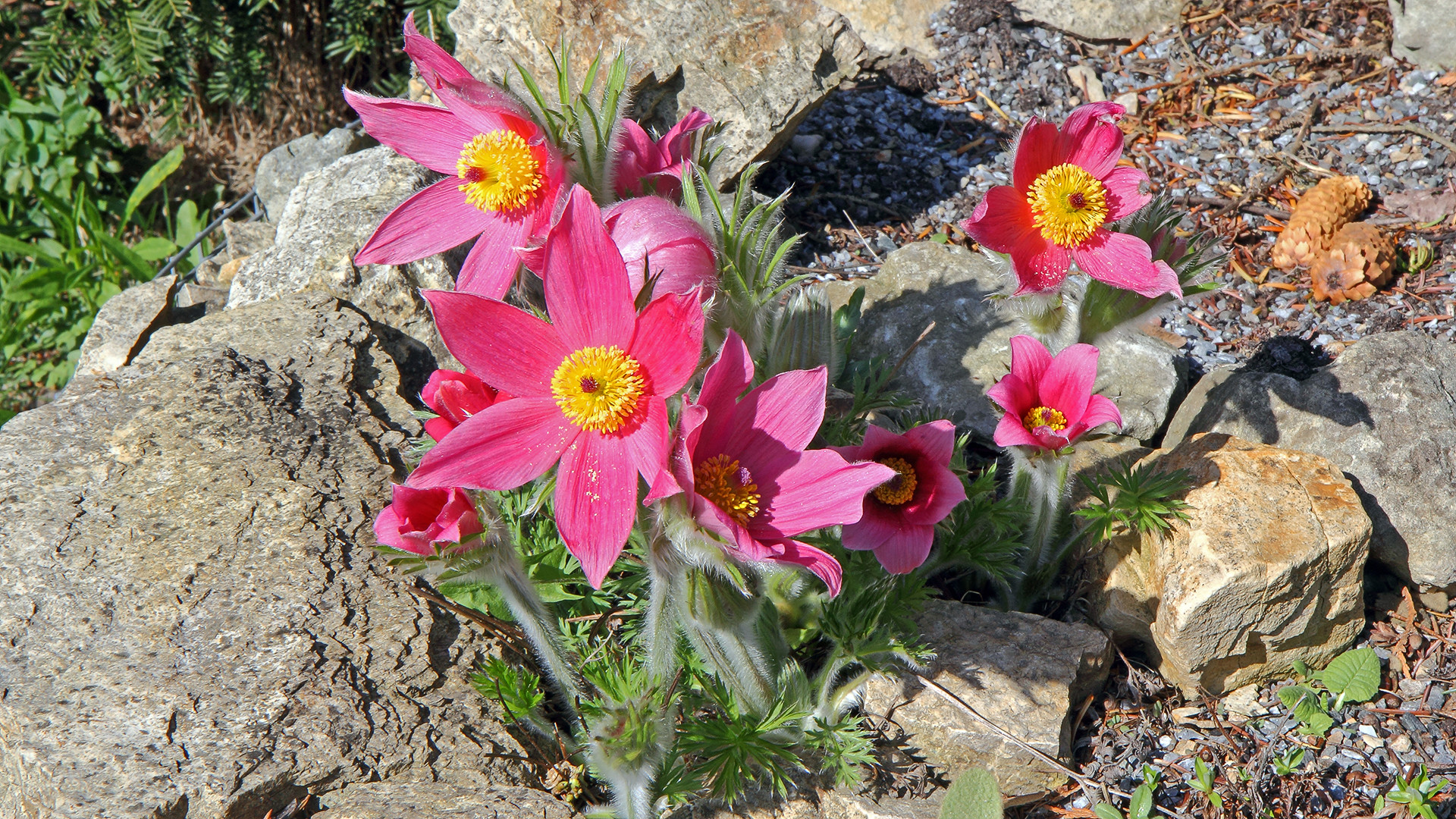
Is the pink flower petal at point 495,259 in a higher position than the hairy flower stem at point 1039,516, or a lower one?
higher

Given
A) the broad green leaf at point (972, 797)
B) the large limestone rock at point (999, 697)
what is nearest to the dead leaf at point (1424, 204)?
the large limestone rock at point (999, 697)

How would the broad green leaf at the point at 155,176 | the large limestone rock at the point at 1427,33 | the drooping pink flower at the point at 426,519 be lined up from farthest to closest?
the broad green leaf at the point at 155,176, the large limestone rock at the point at 1427,33, the drooping pink flower at the point at 426,519

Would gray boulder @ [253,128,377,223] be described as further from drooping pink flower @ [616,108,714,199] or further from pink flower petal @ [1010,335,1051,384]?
pink flower petal @ [1010,335,1051,384]

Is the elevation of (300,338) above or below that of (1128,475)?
above

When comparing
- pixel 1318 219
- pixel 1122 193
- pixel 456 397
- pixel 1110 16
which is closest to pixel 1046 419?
pixel 1122 193

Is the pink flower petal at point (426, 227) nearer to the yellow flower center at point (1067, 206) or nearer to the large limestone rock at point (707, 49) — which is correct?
the yellow flower center at point (1067, 206)

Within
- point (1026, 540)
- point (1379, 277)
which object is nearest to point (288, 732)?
point (1026, 540)

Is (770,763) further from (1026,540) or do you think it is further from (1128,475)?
(1128,475)
